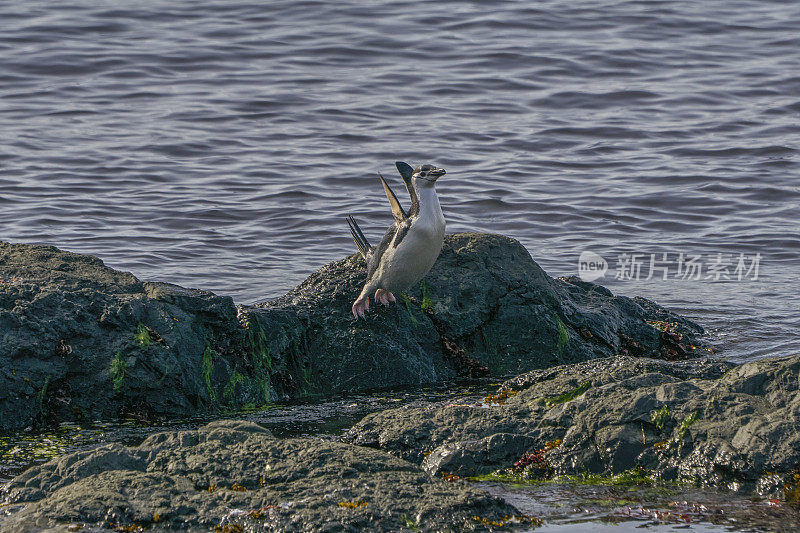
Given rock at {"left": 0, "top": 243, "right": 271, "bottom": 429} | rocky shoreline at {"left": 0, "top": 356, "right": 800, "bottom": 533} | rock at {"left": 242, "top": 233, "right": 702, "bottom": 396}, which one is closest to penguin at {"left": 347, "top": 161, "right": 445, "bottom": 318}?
rock at {"left": 242, "top": 233, "right": 702, "bottom": 396}

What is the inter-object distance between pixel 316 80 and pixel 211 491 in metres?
16.6

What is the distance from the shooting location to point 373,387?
315 inches

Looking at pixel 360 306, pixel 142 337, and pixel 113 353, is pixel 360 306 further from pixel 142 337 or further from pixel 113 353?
pixel 113 353

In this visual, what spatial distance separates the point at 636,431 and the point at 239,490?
2.14 m

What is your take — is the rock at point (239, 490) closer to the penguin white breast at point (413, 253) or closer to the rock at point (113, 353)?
the rock at point (113, 353)

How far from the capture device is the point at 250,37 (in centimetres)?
2372

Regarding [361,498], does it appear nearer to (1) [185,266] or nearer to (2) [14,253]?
(2) [14,253]

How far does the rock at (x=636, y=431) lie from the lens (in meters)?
5.47

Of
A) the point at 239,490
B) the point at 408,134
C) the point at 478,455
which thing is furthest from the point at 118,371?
the point at 408,134

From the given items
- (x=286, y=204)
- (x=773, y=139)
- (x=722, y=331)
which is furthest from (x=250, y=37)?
(x=722, y=331)

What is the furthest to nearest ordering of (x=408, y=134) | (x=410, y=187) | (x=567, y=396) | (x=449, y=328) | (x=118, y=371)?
(x=408, y=134) < (x=449, y=328) < (x=410, y=187) < (x=118, y=371) < (x=567, y=396)

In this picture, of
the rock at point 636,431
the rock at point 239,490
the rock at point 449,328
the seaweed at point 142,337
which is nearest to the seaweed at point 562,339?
the rock at point 449,328

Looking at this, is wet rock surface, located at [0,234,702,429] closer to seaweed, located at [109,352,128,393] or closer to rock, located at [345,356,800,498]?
seaweed, located at [109,352,128,393]

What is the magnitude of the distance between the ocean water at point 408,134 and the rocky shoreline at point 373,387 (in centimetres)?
243
